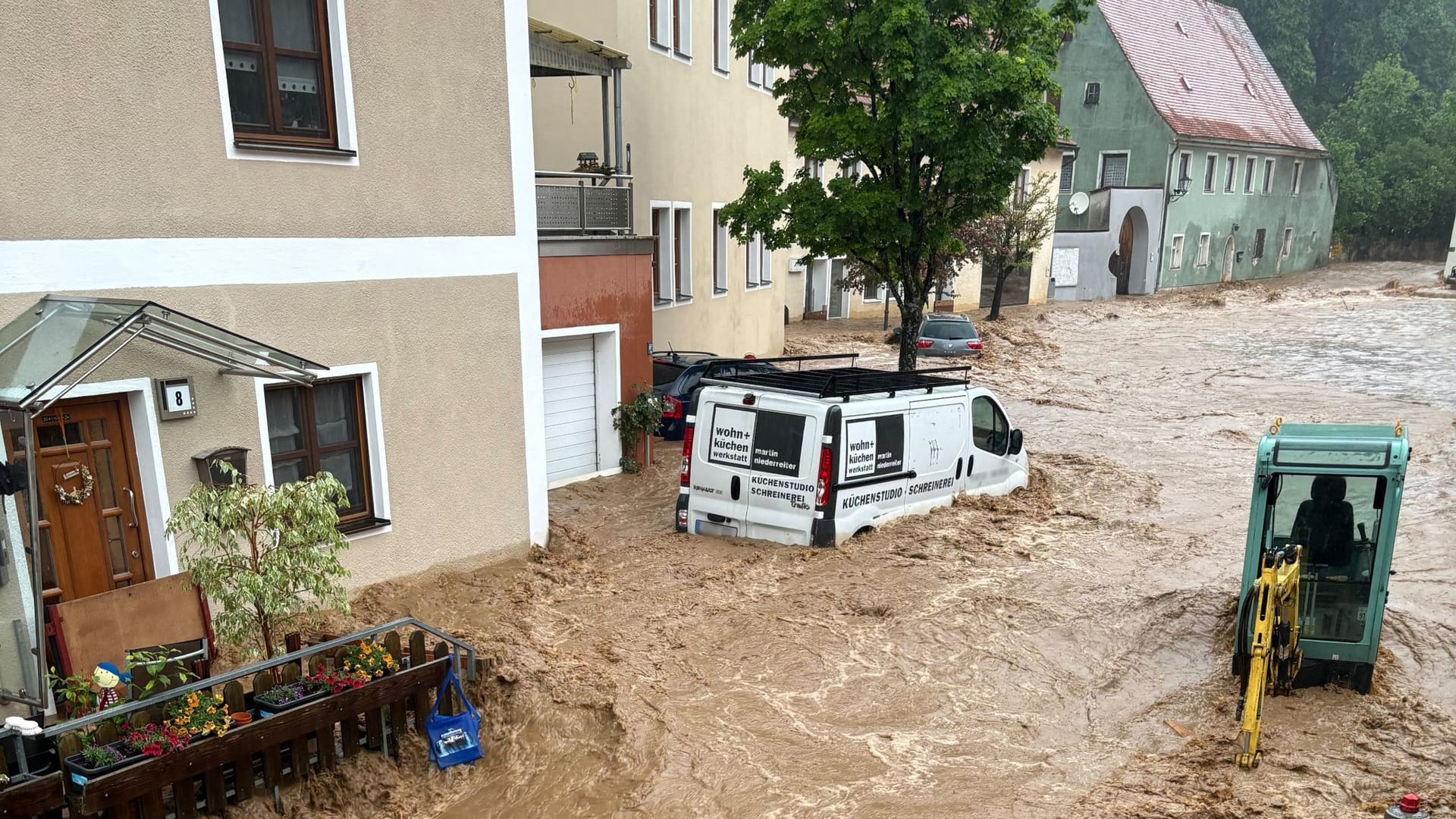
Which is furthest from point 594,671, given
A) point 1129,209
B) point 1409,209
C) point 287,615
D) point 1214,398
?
point 1409,209

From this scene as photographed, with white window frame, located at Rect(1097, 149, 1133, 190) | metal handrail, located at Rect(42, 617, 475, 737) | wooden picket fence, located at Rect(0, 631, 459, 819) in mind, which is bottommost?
wooden picket fence, located at Rect(0, 631, 459, 819)

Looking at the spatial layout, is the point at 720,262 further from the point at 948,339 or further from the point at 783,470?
the point at 783,470

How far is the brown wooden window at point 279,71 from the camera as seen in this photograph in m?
7.98

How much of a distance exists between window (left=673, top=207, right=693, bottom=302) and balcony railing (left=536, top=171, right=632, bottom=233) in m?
5.28

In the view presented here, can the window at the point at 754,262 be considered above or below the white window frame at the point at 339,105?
below

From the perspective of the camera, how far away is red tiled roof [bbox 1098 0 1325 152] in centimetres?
4303

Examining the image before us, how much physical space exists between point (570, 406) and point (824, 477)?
490 cm

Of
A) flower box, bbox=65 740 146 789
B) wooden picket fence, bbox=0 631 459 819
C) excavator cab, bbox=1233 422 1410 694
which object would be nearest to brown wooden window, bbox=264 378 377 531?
wooden picket fence, bbox=0 631 459 819

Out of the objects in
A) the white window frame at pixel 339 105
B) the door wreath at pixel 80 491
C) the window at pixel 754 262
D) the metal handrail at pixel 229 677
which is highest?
the white window frame at pixel 339 105

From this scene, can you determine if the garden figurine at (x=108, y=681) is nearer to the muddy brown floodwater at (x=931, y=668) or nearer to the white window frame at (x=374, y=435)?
the muddy brown floodwater at (x=931, y=668)

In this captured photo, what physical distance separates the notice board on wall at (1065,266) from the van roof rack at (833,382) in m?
32.9

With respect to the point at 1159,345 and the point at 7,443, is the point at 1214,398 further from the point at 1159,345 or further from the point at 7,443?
the point at 7,443

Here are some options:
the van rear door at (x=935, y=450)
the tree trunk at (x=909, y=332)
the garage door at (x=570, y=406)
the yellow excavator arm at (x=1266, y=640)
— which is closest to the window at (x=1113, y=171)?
the tree trunk at (x=909, y=332)

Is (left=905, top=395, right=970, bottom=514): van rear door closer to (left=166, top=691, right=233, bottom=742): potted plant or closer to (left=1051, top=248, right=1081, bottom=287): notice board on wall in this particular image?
(left=166, top=691, right=233, bottom=742): potted plant
